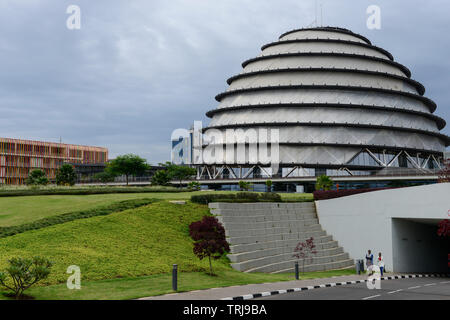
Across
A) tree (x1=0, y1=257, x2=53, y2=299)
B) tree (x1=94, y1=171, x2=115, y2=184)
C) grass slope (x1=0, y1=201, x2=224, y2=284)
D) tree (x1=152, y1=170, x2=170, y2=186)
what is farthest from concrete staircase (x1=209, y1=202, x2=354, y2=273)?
tree (x1=94, y1=171, x2=115, y2=184)

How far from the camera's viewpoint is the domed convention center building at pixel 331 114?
72.2 metres

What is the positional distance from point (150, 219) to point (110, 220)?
10.4ft

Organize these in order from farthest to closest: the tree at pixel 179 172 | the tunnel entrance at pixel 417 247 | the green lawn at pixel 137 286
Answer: the tree at pixel 179 172, the tunnel entrance at pixel 417 247, the green lawn at pixel 137 286

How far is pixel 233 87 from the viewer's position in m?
79.7

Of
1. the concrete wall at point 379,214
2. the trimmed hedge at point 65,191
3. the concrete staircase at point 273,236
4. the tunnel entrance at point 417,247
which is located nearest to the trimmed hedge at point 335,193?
the concrete wall at point 379,214

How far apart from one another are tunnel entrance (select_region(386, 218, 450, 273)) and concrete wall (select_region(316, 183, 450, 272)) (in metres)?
0.12

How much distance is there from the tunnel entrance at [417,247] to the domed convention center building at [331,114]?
96.5 ft

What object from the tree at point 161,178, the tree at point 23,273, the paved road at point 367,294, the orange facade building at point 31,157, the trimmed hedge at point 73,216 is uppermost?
the orange facade building at point 31,157

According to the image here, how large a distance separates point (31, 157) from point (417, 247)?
429ft

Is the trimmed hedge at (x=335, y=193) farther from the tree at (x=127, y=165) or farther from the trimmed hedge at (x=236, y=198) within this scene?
the tree at (x=127, y=165)

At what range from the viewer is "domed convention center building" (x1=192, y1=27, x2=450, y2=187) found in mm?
72188

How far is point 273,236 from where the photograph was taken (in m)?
35.4

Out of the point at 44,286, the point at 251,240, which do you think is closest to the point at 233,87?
the point at 251,240
